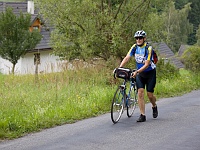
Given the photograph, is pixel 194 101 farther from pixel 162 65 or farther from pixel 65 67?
pixel 162 65

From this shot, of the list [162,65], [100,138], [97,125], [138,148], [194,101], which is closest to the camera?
[138,148]

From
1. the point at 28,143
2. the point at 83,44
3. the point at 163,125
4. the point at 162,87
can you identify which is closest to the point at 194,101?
the point at 162,87

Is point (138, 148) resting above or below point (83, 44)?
below

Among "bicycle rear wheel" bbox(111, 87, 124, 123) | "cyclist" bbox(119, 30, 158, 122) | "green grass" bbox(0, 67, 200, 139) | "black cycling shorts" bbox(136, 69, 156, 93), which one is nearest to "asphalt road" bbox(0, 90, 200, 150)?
"bicycle rear wheel" bbox(111, 87, 124, 123)

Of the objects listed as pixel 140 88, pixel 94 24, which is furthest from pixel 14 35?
pixel 140 88

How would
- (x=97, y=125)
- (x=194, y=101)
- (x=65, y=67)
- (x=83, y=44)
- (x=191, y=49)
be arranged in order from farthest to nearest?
(x=191, y=49)
(x=83, y=44)
(x=65, y=67)
(x=194, y=101)
(x=97, y=125)

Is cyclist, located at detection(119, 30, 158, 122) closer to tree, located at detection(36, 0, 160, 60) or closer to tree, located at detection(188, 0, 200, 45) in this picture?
tree, located at detection(36, 0, 160, 60)

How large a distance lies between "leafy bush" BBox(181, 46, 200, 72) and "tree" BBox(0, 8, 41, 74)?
14.2 m

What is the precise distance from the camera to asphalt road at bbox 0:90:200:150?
8.45 metres

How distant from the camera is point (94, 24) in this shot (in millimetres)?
19859

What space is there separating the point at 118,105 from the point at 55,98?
273 cm

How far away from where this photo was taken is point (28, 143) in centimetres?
869

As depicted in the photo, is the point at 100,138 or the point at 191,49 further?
the point at 191,49

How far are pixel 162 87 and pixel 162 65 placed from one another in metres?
4.59
